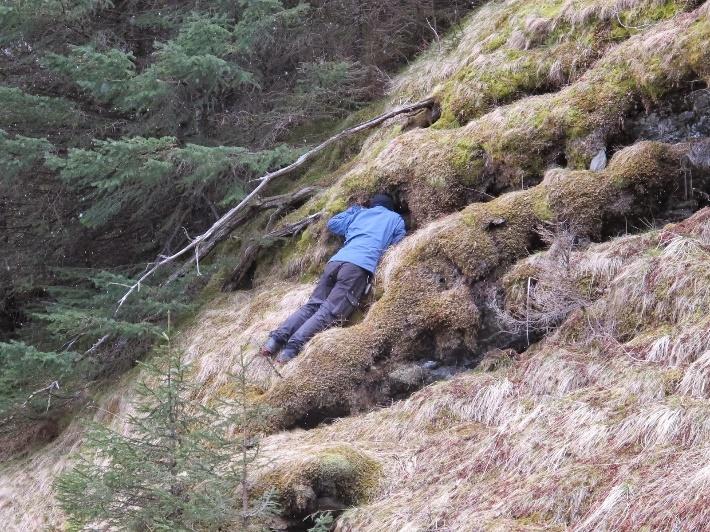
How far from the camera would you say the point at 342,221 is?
29.0 feet

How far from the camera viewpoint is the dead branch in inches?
404

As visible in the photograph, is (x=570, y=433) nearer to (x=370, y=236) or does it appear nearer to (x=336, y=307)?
(x=336, y=307)

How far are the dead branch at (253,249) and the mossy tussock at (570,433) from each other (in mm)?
4076

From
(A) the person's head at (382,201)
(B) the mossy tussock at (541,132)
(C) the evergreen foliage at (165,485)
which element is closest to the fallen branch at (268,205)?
(B) the mossy tussock at (541,132)

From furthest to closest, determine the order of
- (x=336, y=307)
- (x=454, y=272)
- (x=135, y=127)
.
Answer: (x=135, y=127) → (x=336, y=307) → (x=454, y=272)

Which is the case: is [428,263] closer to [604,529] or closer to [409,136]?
[409,136]

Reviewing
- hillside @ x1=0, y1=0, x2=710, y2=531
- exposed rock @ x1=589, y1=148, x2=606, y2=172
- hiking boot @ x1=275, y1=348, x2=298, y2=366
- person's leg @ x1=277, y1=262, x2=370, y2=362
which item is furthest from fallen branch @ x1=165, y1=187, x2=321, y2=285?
exposed rock @ x1=589, y1=148, x2=606, y2=172

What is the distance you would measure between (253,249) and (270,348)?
9.97ft

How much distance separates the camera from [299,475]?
530cm

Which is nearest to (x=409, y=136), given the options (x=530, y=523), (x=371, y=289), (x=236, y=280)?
(x=371, y=289)

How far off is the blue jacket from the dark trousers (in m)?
0.11

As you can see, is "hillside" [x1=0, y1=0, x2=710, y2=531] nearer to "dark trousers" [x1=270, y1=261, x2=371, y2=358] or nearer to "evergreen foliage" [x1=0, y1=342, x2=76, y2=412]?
"dark trousers" [x1=270, y1=261, x2=371, y2=358]

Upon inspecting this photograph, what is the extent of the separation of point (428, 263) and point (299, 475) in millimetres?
2845

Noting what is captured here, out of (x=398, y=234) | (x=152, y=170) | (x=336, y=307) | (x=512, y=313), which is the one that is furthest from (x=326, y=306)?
(x=152, y=170)
